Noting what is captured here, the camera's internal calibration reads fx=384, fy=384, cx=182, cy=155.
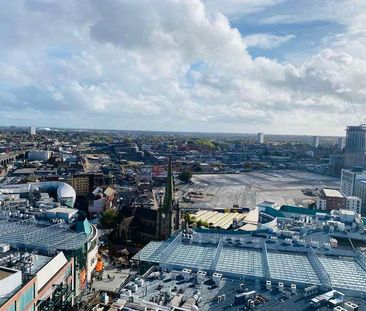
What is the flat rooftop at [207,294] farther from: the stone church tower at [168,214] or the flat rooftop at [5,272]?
the stone church tower at [168,214]

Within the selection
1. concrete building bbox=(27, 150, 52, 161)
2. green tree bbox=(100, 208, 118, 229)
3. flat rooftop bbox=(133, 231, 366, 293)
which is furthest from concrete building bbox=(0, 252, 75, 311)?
concrete building bbox=(27, 150, 52, 161)

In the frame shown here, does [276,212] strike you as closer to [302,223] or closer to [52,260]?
[302,223]

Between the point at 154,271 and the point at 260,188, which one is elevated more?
the point at 154,271

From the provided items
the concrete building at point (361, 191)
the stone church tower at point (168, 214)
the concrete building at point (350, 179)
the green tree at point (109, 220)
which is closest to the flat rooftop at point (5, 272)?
the stone church tower at point (168, 214)

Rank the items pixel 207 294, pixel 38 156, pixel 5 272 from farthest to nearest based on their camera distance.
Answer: pixel 38 156 → pixel 5 272 → pixel 207 294

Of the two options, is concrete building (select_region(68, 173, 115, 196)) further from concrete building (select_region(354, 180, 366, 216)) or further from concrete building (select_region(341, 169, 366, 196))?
concrete building (select_region(341, 169, 366, 196))

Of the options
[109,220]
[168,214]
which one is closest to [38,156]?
[109,220]

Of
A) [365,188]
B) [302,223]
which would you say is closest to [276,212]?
[302,223]

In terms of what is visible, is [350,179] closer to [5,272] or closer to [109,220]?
[109,220]

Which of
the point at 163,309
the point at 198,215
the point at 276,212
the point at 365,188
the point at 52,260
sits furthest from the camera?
the point at 365,188

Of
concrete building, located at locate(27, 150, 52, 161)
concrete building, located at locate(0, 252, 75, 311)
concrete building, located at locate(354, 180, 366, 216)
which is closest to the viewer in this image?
concrete building, located at locate(0, 252, 75, 311)

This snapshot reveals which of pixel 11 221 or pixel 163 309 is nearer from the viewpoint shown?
pixel 163 309
